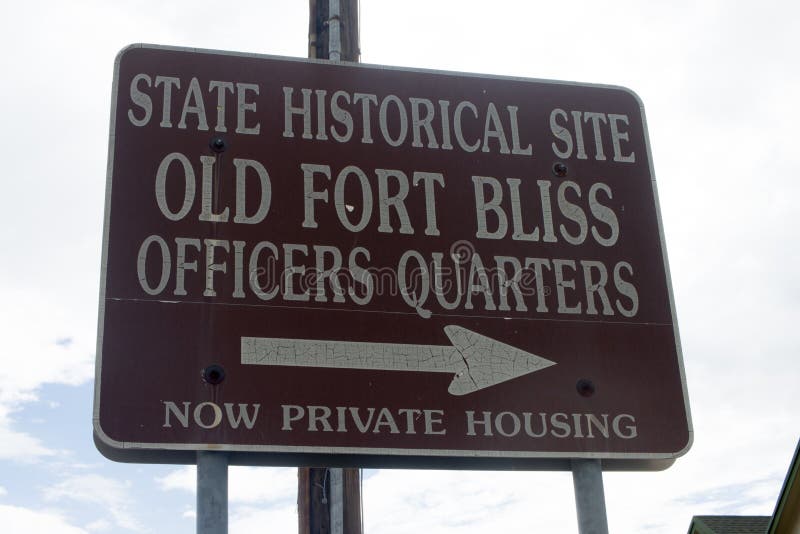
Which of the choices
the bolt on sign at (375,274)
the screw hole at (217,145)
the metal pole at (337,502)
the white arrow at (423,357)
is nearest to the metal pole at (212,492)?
the bolt on sign at (375,274)

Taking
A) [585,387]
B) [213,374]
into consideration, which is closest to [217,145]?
[213,374]

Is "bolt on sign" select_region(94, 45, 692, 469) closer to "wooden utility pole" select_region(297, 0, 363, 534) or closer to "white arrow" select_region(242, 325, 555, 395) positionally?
"white arrow" select_region(242, 325, 555, 395)

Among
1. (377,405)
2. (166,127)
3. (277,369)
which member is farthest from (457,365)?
(166,127)

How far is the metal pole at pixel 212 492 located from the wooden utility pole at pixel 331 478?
2912mm

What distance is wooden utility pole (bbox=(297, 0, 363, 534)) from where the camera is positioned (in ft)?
26.2

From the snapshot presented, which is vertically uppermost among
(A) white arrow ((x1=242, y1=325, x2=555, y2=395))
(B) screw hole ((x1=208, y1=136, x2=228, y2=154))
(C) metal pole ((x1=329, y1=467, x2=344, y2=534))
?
(B) screw hole ((x1=208, y1=136, x2=228, y2=154))

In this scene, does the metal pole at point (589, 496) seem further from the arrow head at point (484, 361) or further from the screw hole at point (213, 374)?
the screw hole at point (213, 374)

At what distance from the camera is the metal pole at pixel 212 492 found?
16.0 ft

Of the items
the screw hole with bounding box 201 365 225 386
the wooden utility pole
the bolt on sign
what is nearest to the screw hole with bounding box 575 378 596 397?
the bolt on sign

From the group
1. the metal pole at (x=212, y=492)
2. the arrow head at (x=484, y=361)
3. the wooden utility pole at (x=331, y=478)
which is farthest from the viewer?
the wooden utility pole at (x=331, y=478)

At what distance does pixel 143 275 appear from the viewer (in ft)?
17.4

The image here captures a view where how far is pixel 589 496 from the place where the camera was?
5441 millimetres

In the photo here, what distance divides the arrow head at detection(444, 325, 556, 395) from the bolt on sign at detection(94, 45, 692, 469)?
1 cm

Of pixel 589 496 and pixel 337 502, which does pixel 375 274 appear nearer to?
pixel 589 496
